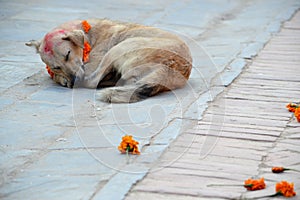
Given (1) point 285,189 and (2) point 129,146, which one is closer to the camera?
(1) point 285,189

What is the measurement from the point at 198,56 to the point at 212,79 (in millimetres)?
1100

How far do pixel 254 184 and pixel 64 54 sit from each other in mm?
2840

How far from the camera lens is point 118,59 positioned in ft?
19.1

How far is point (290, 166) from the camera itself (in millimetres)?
4027

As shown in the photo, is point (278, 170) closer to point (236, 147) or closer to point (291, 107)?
point (236, 147)

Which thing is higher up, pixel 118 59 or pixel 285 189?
pixel 285 189

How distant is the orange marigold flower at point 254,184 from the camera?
11.9ft

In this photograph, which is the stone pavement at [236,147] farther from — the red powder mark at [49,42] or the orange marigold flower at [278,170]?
the red powder mark at [49,42]

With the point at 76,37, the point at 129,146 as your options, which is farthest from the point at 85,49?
the point at 129,146

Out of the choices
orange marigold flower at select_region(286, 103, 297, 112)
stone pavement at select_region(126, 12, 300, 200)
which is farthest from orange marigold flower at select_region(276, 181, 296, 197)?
orange marigold flower at select_region(286, 103, 297, 112)

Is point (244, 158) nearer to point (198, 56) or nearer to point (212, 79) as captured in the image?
point (212, 79)

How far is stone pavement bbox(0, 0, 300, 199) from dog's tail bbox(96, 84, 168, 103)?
0.28 ft

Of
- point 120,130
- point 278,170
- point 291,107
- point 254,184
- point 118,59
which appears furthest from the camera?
point 118,59

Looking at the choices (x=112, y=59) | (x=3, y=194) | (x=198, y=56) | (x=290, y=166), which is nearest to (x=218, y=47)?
(x=198, y=56)
